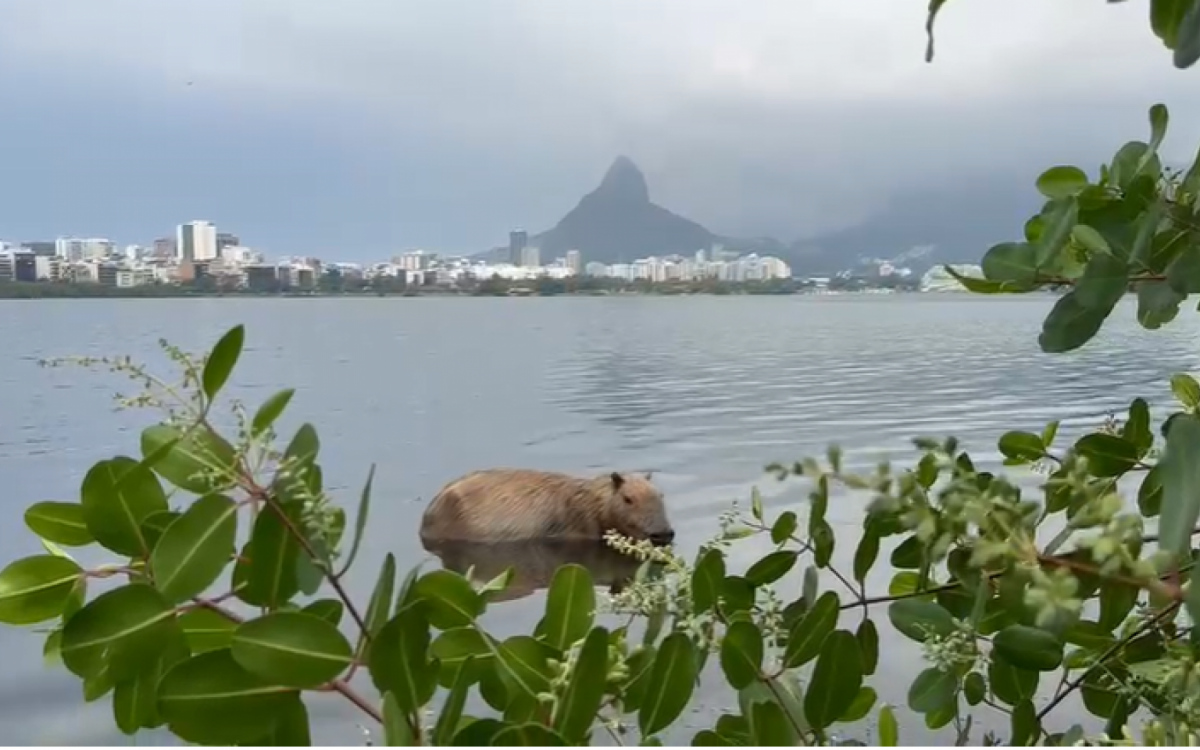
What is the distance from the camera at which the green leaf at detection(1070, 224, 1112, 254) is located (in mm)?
531

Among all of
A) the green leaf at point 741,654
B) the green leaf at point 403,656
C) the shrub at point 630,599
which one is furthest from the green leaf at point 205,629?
the green leaf at point 741,654

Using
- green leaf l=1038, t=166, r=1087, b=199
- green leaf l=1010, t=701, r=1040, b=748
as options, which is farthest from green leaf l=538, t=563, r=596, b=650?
Answer: green leaf l=1038, t=166, r=1087, b=199

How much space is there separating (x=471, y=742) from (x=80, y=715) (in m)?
4.30

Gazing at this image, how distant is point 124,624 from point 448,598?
0.37 ft

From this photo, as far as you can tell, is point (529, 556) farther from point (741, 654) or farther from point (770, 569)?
point (741, 654)

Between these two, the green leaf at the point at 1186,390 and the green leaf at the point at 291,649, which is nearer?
the green leaf at the point at 291,649

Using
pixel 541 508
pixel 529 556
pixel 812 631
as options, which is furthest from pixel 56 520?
pixel 541 508

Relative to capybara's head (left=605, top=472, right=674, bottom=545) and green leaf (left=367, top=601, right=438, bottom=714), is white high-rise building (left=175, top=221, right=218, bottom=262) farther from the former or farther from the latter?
green leaf (left=367, top=601, right=438, bottom=714)

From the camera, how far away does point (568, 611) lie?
45cm

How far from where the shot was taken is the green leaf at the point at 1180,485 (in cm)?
29

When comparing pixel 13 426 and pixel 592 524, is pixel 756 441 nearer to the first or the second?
pixel 592 524

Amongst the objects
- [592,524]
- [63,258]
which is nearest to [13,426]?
[63,258]

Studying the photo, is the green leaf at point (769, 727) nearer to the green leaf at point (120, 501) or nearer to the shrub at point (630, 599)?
the shrub at point (630, 599)

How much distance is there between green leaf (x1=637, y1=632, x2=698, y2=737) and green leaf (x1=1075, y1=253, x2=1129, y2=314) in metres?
0.27
